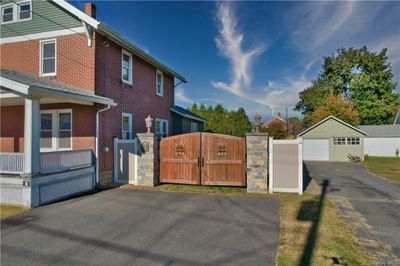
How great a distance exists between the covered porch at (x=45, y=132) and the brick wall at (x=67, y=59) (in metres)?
0.60

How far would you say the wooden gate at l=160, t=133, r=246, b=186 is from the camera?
895 centimetres

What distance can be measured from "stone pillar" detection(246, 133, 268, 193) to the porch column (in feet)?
21.7

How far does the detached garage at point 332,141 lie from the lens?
76.3 ft

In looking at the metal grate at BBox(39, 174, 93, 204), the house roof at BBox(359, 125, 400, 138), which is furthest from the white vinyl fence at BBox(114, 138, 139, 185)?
the house roof at BBox(359, 125, 400, 138)

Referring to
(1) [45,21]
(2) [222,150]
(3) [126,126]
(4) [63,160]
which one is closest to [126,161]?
(3) [126,126]

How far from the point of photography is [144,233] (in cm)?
482

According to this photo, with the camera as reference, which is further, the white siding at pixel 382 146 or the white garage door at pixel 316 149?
the white siding at pixel 382 146

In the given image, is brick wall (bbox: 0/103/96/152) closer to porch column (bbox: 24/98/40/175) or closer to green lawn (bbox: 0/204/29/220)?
porch column (bbox: 24/98/40/175)

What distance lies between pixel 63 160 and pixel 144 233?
15.1ft

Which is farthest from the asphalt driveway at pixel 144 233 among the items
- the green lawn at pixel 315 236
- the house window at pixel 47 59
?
the house window at pixel 47 59

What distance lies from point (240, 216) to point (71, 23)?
9.63 meters

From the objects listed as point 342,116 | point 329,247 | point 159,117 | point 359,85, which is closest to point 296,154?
point 329,247

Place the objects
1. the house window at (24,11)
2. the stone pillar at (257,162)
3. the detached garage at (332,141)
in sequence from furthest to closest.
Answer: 1. the detached garage at (332,141)
2. the house window at (24,11)
3. the stone pillar at (257,162)

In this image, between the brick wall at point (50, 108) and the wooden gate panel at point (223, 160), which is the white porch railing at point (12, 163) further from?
the wooden gate panel at point (223, 160)
